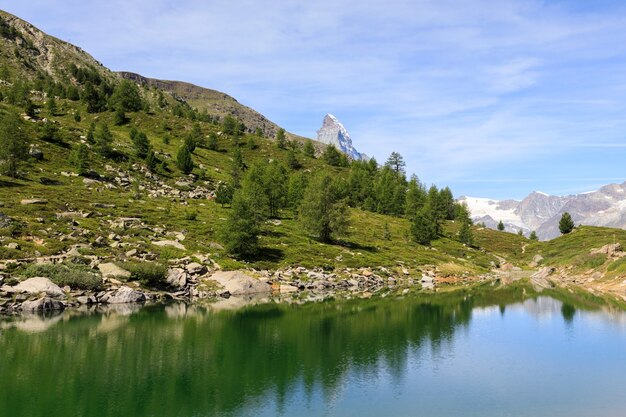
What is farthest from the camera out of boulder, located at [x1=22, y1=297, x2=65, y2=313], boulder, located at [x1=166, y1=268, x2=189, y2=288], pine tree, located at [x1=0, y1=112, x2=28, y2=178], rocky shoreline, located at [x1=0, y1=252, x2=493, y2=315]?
pine tree, located at [x1=0, y1=112, x2=28, y2=178]

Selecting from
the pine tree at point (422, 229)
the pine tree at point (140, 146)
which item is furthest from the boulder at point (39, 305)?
the pine tree at point (140, 146)

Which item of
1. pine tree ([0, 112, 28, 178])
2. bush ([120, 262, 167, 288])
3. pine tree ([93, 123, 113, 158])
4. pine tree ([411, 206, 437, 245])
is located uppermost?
pine tree ([93, 123, 113, 158])

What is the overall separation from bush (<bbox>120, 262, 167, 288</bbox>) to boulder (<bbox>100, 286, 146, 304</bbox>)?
430 cm

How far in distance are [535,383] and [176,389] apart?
27.3m

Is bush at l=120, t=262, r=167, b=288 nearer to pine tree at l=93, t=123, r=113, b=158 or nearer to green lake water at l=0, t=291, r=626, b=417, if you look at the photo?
green lake water at l=0, t=291, r=626, b=417

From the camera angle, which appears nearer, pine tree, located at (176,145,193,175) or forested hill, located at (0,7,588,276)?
forested hill, located at (0,7,588,276)

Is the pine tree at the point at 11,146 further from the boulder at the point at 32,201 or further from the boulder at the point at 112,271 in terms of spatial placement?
the boulder at the point at 112,271

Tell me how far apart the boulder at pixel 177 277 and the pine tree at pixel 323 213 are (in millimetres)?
48001

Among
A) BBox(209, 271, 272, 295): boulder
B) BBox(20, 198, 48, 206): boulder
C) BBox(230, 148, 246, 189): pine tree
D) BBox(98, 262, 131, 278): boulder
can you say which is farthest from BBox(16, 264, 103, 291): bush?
BBox(230, 148, 246, 189): pine tree

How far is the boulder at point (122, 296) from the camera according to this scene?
7181cm

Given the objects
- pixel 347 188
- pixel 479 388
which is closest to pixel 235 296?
pixel 479 388

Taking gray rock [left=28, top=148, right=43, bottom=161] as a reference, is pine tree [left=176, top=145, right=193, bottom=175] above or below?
above

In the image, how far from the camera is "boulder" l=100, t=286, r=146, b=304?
71812 millimetres

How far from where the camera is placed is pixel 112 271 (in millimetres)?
77750
